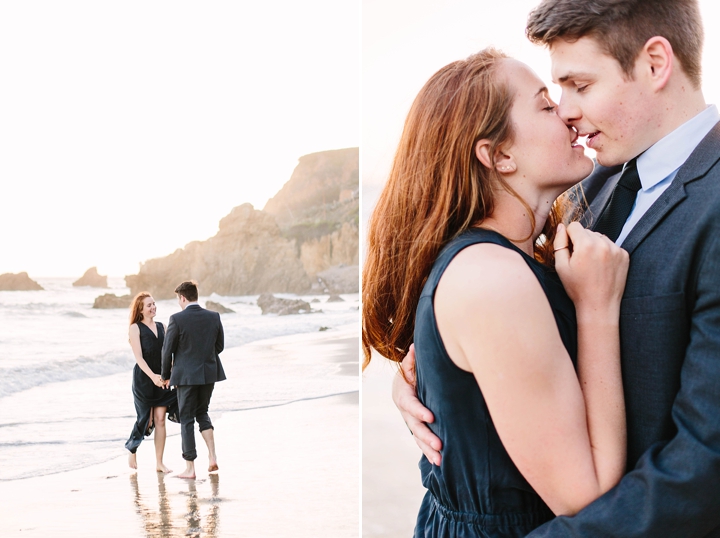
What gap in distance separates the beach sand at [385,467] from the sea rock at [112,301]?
234cm

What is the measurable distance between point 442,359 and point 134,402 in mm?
4730

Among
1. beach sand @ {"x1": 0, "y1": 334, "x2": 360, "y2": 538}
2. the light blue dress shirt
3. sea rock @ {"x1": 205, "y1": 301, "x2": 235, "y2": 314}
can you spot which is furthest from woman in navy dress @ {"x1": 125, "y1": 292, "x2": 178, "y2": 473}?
the light blue dress shirt

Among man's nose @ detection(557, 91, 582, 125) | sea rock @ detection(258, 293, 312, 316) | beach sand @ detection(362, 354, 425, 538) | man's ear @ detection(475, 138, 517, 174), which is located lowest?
beach sand @ detection(362, 354, 425, 538)

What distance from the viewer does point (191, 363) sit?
493 centimetres

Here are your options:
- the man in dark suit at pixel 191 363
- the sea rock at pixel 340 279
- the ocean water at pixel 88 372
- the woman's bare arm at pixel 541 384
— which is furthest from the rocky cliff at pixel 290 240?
the woman's bare arm at pixel 541 384

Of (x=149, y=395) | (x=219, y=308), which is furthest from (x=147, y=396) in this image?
(x=219, y=308)

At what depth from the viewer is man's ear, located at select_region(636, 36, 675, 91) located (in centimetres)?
104

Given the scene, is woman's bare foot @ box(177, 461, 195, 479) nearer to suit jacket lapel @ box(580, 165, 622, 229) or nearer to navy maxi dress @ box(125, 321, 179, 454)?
navy maxi dress @ box(125, 321, 179, 454)

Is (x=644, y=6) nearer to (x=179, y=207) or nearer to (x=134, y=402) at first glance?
(x=134, y=402)

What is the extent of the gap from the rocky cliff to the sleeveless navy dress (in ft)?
17.5

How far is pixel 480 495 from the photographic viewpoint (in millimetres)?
1027

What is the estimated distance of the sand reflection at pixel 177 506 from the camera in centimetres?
464

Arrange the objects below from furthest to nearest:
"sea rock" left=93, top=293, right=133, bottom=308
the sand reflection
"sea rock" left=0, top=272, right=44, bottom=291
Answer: "sea rock" left=93, top=293, right=133, bottom=308 → "sea rock" left=0, top=272, right=44, bottom=291 → the sand reflection

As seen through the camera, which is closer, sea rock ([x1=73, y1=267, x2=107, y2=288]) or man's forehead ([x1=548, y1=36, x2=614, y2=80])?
man's forehead ([x1=548, y1=36, x2=614, y2=80])
